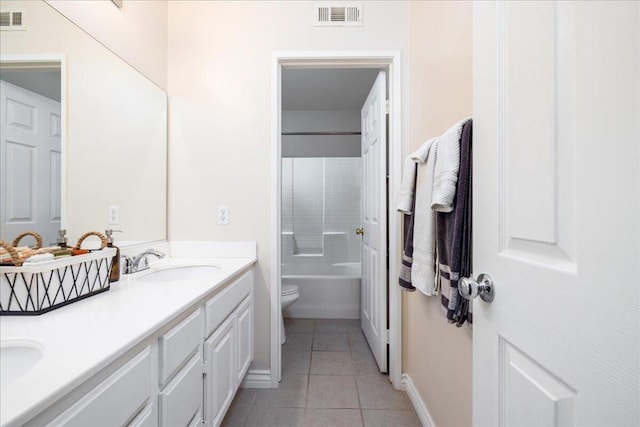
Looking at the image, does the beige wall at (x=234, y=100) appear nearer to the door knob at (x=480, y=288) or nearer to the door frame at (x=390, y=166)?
the door frame at (x=390, y=166)

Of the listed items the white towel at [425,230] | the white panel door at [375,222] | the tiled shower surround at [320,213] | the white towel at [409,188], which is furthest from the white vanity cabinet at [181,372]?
the tiled shower surround at [320,213]

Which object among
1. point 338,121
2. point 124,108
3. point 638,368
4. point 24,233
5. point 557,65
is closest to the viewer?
point 638,368

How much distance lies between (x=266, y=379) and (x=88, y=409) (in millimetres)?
1482

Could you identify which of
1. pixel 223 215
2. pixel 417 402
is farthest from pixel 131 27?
pixel 417 402

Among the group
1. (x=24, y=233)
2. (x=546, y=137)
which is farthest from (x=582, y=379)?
(x=24, y=233)

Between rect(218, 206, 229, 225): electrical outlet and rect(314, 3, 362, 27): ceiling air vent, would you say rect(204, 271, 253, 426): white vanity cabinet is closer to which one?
rect(218, 206, 229, 225): electrical outlet

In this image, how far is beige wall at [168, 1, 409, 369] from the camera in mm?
1934

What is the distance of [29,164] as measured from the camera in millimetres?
1070

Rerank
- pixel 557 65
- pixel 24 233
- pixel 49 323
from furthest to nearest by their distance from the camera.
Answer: pixel 24 233
pixel 49 323
pixel 557 65

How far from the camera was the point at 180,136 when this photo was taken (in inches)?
77.9

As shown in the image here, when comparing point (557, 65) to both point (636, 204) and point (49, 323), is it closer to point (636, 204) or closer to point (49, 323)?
point (636, 204)

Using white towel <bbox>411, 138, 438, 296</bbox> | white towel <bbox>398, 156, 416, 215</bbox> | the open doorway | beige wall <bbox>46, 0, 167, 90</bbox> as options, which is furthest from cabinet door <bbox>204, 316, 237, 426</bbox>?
beige wall <bbox>46, 0, 167, 90</bbox>

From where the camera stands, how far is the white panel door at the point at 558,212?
403 mm

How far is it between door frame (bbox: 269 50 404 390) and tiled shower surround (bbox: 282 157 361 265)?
2234 millimetres
